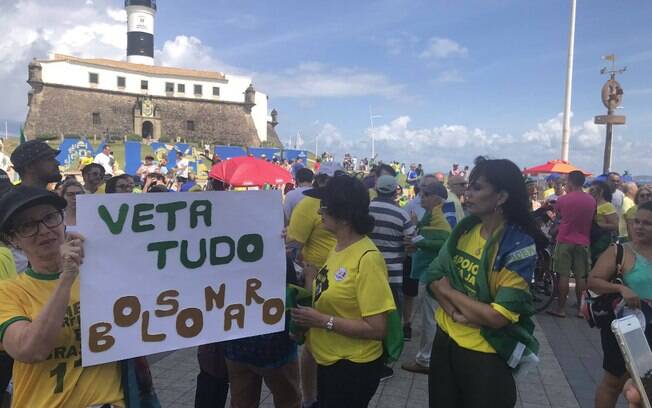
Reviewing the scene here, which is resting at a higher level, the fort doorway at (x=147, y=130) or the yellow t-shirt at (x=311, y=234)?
the fort doorway at (x=147, y=130)

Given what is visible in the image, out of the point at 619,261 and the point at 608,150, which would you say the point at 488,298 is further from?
the point at 608,150

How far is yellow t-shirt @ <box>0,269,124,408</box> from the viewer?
1692 millimetres

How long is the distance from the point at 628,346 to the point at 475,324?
0.63m

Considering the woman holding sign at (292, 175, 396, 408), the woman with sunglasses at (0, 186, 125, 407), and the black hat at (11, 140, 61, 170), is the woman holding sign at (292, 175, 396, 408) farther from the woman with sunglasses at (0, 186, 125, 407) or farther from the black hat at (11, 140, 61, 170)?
the black hat at (11, 140, 61, 170)

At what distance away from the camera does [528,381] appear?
4.45 m

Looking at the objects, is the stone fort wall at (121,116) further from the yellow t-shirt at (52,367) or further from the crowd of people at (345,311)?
the yellow t-shirt at (52,367)

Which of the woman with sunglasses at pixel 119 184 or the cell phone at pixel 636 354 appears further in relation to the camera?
the woman with sunglasses at pixel 119 184

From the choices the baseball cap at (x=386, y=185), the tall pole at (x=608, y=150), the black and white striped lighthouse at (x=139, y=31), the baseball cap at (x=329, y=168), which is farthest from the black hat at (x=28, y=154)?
the black and white striped lighthouse at (x=139, y=31)

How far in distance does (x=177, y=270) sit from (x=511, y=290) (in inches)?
61.7

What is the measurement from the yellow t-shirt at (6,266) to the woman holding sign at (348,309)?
1.42 meters

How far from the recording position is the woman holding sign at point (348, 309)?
2.29m

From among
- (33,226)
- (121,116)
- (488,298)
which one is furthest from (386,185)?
(121,116)

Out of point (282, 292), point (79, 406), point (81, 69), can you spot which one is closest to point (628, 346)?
point (282, 292)

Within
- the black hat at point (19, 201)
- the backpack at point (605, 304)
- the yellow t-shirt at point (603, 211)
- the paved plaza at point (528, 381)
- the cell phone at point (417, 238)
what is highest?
the black hat at point (19, 201)
